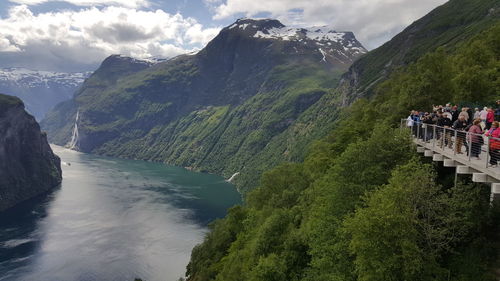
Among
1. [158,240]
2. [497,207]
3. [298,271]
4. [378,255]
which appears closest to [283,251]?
[298,271]

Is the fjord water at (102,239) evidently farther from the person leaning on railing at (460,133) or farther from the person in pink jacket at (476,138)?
the person in pink jacket at (476,138)

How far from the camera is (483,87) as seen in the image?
51219 mm

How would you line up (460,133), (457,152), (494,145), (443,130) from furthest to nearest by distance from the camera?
(443,130), (460,133), (457,152), (494,145)

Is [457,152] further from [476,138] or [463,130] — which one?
[476,138]

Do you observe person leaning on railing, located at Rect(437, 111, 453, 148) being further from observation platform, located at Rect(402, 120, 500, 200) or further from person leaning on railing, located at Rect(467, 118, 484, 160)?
person leaning on railing, located at Rect(467, 118, 484, 160)

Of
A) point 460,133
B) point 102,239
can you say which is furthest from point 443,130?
point 102,239

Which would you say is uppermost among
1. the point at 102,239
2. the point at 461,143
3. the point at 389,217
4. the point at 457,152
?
the point at 461,143

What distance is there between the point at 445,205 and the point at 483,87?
108 ft

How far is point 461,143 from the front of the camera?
1105 inches

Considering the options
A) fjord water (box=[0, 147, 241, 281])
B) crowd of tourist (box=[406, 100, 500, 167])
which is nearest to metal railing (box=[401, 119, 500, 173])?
crowd of tourist (box=[406, 100, 500, 167])

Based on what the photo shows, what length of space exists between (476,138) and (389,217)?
8.33 m

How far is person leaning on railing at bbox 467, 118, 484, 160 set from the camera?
25422mm

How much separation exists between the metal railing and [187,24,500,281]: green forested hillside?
1845 millimetres

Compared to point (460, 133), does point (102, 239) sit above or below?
below
